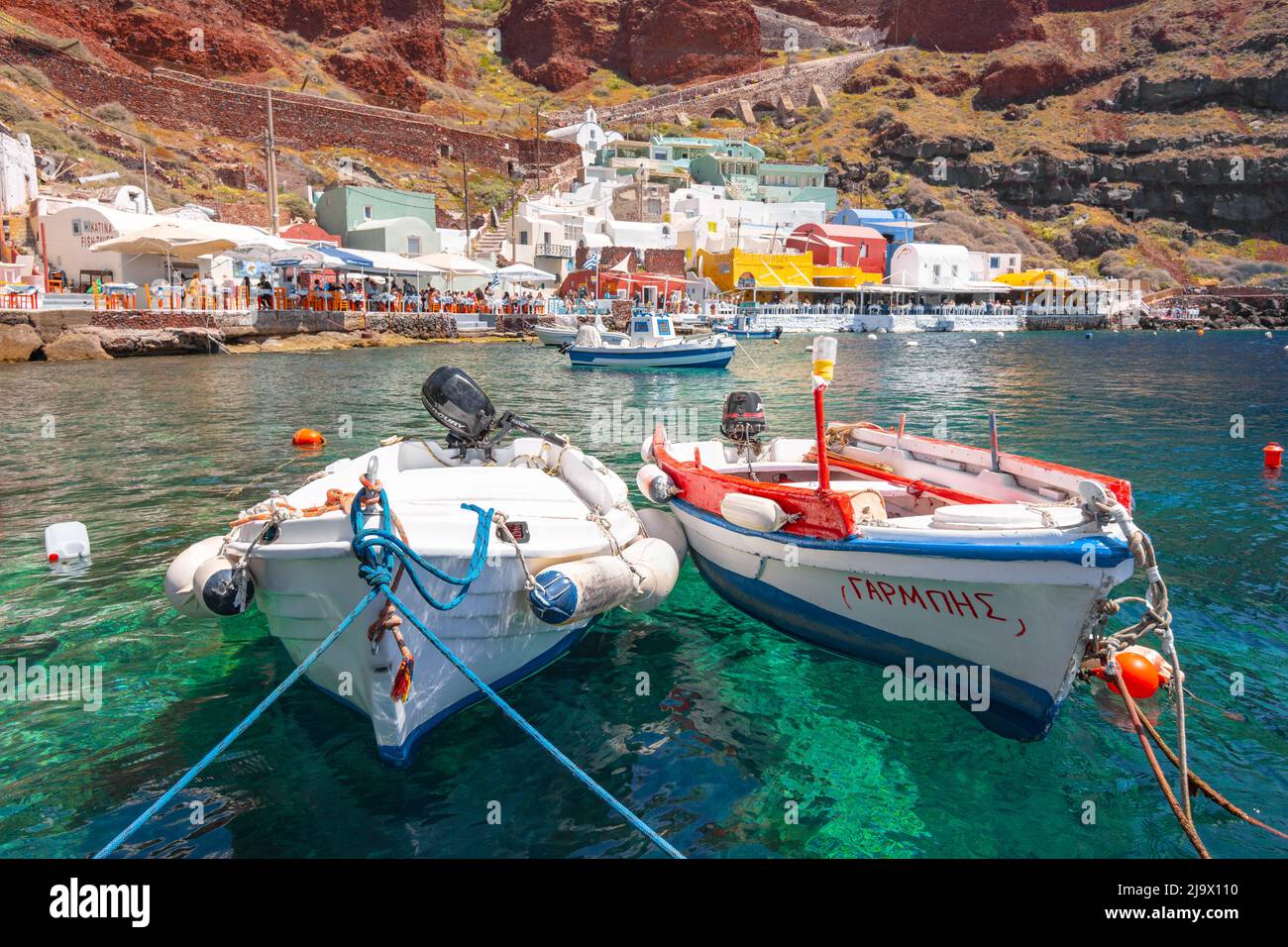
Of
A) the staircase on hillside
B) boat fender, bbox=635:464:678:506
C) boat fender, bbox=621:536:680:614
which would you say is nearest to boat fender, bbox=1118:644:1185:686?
boat fender, bbox=621:536:680:614

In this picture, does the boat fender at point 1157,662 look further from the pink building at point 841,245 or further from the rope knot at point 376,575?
the pink building at point 841,245

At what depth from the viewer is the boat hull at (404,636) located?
507cm

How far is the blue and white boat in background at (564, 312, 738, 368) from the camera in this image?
1270 inches

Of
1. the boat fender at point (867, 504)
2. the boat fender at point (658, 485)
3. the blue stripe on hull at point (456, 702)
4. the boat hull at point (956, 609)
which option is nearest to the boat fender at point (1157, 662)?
the boat hull at point (956, 609)

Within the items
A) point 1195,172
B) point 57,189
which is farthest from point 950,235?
point 57,189

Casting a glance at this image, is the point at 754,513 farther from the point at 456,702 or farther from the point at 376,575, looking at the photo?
the point at 376,575

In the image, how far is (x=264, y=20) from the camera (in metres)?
97.9

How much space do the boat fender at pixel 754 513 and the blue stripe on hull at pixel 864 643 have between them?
606 mm

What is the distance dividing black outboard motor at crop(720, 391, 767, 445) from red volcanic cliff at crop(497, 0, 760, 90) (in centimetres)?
13052

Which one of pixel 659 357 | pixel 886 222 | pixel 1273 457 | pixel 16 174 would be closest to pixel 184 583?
pixel 1273 457

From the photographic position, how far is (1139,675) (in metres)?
6.24

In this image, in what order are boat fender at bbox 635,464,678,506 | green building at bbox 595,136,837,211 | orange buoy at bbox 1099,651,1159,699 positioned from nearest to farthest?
orange buoy at bbox 1099,651,1159,699 < boat fender at bbox 635,464,678,506 < green building at bbox 595,136,837,211

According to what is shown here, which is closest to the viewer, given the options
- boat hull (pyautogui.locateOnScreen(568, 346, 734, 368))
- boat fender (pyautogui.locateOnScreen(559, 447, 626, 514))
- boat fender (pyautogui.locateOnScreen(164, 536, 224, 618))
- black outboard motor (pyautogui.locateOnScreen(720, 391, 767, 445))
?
boat fender (pyautogui.locateOnScreen(164, 536, 224, 618))

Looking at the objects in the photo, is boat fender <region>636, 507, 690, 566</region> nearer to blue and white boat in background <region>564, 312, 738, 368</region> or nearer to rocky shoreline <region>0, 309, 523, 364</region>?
blue and white boat in background <region>564, 312, 738, 368</region>
